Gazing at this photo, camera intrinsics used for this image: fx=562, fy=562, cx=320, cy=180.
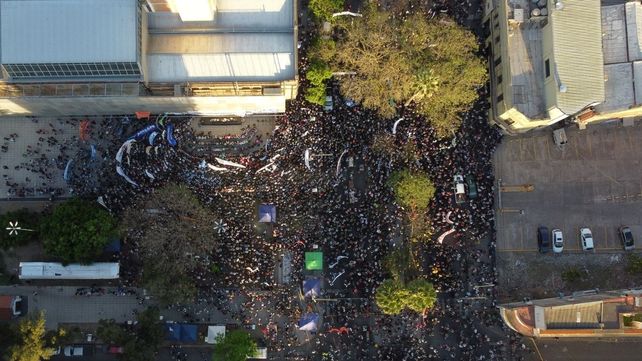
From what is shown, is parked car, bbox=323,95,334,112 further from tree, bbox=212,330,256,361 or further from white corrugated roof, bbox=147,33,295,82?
tree, bbox=212,330,256,361

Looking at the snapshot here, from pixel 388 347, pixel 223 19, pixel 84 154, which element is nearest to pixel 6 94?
pixel 84 154

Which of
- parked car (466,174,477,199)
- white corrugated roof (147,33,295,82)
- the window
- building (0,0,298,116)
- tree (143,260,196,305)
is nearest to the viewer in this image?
building (0,0,298,116)

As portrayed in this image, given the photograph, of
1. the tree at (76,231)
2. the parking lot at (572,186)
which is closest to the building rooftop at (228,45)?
the tree at (76,231)

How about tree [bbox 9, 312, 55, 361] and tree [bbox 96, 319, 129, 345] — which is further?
tree [bbox 96, 319, 129, 345]

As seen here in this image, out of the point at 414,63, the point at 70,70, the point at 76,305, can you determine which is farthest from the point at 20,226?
the point at 414,63

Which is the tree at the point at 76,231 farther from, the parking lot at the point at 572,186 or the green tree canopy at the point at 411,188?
the parking lot at the point at 572,186

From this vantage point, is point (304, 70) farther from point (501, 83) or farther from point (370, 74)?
point (501, 83)

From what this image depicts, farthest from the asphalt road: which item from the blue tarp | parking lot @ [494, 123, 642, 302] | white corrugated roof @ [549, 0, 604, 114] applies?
the blue tarp
